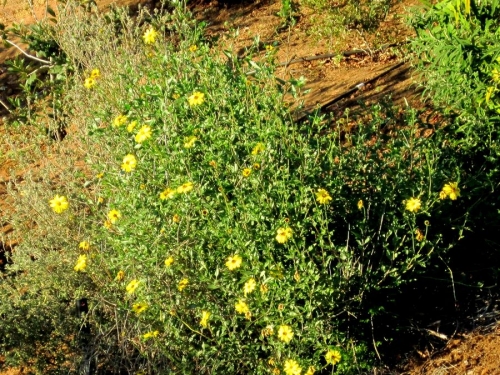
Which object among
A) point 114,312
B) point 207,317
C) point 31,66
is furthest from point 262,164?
point 31,66

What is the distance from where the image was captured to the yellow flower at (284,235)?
336 cm

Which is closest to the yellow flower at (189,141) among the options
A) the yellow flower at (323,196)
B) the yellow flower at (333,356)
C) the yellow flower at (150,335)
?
the yellow flower at (323,196)

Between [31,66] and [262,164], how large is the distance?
5877 millimetres

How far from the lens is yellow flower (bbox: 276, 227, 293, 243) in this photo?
132 inches

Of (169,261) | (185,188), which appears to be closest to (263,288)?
(169,261)

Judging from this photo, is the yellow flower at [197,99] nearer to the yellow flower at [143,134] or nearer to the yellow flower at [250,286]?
the yellow flower at [143,134]

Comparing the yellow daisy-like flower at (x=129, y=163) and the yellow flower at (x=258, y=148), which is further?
the yellow daisy-like flower at (x=129, y=163)

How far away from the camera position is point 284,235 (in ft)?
11.1

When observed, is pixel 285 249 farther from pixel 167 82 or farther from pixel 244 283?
pixel 167 82

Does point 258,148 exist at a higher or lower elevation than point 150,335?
higher

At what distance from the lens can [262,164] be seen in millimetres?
3506

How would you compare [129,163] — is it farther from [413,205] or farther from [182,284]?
[413,205]

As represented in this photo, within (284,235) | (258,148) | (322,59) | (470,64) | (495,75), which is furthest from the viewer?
(322,59)

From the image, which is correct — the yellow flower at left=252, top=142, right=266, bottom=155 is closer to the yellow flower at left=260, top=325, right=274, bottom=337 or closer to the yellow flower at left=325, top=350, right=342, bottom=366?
the yellow flower at left=260, top=325, right=274, bottom=337
